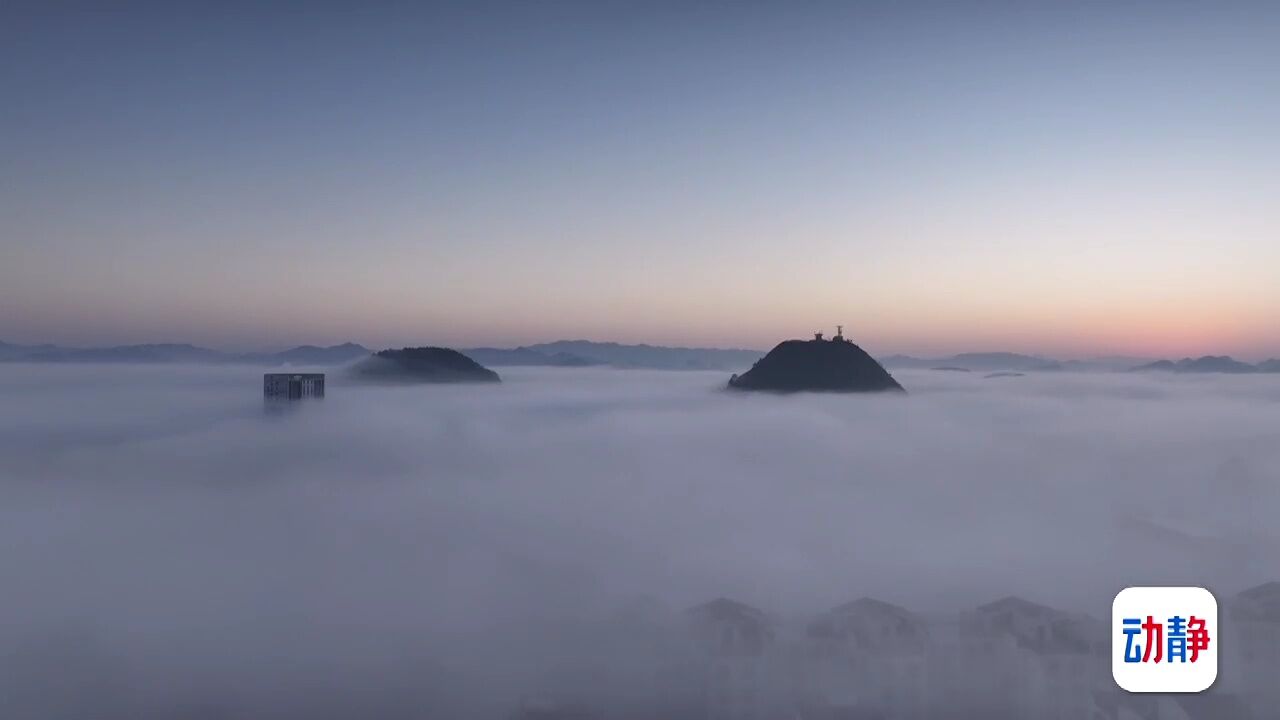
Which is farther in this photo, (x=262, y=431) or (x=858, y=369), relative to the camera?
(x=858, y=369)

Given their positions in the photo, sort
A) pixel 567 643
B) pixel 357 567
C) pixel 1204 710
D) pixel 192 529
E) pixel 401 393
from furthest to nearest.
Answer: pixel 401 393
pixel 192 529
pixel 357 567
pixel 567 643
pixel 1204 710

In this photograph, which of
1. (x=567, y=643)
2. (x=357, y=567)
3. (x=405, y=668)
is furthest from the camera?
(x=357, y=567)

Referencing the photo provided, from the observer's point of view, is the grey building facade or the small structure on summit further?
the small structure on summit

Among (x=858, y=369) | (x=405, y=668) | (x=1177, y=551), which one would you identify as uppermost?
(x=858, y=369)

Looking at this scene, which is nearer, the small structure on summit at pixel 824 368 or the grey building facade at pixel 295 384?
the grey building facade at pixel 295 384

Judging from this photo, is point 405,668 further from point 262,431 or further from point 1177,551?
point 262,431

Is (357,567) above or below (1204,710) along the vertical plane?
below

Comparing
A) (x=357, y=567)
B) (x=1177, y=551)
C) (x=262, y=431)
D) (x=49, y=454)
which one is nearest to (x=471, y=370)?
(x=262, y=431)

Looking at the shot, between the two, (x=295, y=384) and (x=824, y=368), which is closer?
(x=295, y=384)
